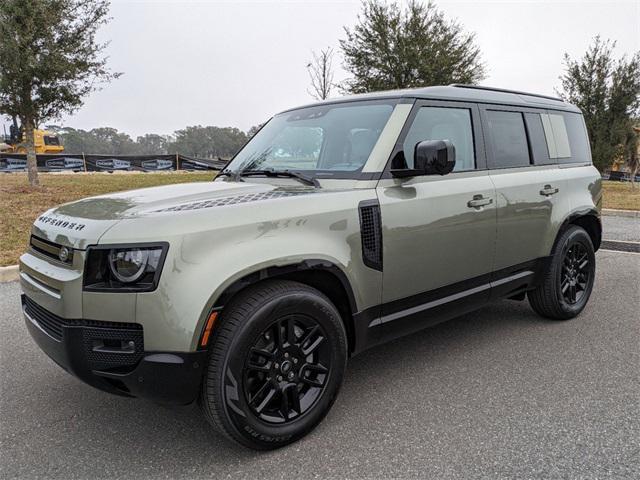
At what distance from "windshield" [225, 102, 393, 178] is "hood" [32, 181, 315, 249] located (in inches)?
14.8

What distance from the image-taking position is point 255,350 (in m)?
2.36

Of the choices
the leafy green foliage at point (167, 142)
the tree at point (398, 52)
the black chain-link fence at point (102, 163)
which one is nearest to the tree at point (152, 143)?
the leafy green foliage at point (167, 142)

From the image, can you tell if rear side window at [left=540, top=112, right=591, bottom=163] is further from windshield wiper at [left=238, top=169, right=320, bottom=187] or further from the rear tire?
windshield wiper at [left=238, top=169, right=320, bottom=187]

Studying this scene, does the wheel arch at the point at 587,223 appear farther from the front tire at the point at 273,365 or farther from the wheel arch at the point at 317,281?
the front tire at the point at 273,365

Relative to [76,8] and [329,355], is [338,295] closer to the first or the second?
[329,355]

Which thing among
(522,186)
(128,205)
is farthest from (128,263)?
(522,186)

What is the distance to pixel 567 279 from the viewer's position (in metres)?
4.33

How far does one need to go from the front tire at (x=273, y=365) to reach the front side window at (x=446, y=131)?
1192 mm

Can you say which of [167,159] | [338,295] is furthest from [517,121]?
[167,159]

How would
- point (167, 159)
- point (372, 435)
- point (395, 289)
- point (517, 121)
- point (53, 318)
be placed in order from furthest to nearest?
point (167, 159)
point (517, 121)
point (395, 289)
point (372, 435)
point (53, 318)

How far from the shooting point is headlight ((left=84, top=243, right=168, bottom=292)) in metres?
2.11

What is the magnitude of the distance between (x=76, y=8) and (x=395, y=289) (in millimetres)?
13239

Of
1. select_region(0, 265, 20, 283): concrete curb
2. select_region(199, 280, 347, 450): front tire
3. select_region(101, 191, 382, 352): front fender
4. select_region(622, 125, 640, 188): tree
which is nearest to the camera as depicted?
select_region(101, 191, 382, 352): front fender

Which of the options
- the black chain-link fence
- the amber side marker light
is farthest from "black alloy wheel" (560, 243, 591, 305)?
the black chain-link fence
